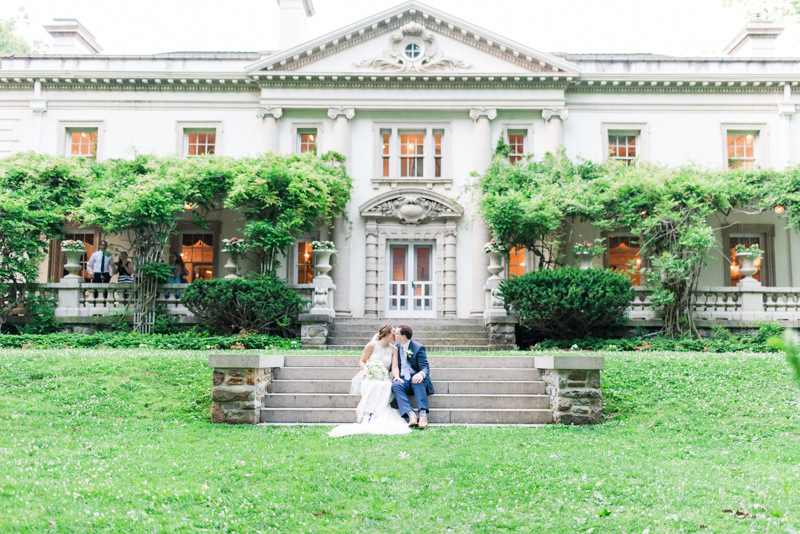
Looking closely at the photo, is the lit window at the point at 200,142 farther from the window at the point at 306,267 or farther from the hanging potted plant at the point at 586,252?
the hanging potted plant at the point at 586,252

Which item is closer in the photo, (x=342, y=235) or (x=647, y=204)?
(x=647, y=204)

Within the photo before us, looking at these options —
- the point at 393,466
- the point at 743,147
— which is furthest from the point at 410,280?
the point at 393,466

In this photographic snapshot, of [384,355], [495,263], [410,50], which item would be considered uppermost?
[410,50]

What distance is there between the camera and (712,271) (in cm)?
1858

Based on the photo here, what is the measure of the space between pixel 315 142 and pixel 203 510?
51.9ft

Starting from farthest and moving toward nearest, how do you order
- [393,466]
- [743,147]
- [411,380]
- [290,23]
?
[290,23] < [743,147] < [411,380] < [393,466]

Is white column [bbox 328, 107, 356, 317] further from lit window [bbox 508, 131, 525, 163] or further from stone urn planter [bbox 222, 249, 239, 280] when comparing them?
lit window [bbox 508, 131, 525, 163]

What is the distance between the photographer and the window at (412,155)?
19.1 meters

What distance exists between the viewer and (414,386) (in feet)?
28.1

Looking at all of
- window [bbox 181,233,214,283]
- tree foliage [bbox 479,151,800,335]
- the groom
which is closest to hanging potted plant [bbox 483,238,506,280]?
tree foliage [bbox 479,151,800,335]

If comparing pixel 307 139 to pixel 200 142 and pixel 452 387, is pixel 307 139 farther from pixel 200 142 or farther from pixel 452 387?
pixel 452 387

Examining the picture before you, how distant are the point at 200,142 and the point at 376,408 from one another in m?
14.4

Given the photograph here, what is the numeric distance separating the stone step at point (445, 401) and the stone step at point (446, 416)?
25 cm

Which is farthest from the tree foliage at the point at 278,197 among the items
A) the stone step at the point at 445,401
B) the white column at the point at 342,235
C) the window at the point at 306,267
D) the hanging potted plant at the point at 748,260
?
the hanging potted plant at the point at 748,260
